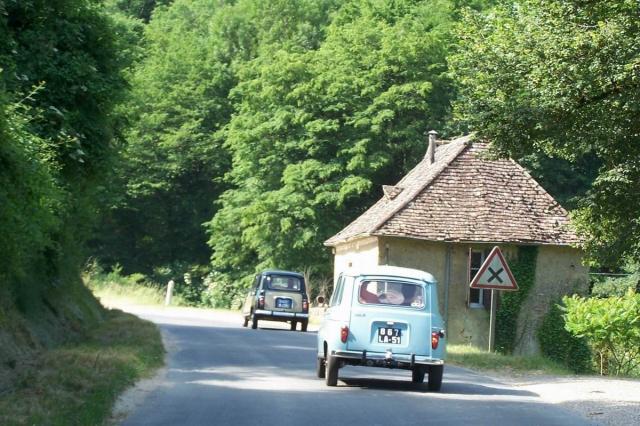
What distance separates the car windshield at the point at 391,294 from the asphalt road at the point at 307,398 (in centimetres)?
141

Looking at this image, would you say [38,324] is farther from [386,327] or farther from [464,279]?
[464,279]

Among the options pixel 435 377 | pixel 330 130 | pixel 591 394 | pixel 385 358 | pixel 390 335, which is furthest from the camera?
pixel 330 130

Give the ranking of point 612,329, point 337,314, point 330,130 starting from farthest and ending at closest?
point 330,130
point 612,329
point 337,314

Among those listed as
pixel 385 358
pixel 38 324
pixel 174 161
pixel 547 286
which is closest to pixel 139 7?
pixel 174 161

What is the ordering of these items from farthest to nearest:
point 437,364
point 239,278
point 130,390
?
Answer: 1. point 239,278
2. point 437,364
3. point 130,390

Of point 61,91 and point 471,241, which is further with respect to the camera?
point 471,241

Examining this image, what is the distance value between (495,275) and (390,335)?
7775mm

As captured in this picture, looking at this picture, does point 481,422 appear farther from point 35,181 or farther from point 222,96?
point 222,96

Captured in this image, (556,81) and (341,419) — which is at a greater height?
(556,81)

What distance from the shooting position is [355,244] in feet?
150

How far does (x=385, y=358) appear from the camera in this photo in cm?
1769

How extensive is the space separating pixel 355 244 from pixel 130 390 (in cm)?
3007

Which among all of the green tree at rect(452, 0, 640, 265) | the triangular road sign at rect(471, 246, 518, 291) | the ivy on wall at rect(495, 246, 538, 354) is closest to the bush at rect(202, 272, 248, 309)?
the ivy on wall at rect(495, 246, 538, 354)

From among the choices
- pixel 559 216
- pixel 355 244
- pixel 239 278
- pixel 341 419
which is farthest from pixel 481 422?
pixel 239 278
